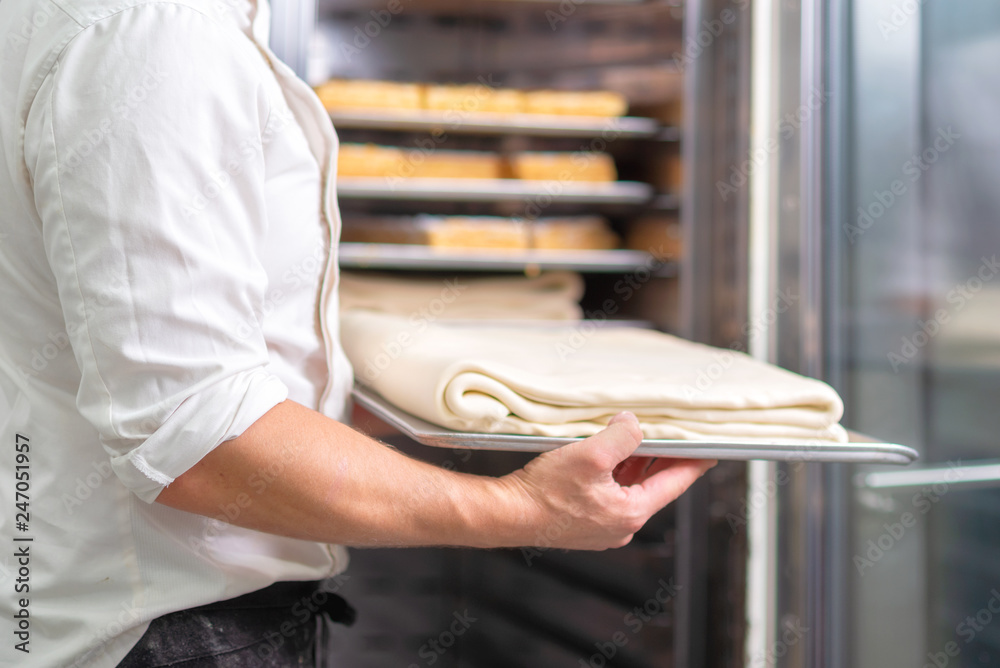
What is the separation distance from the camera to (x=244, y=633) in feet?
2.64

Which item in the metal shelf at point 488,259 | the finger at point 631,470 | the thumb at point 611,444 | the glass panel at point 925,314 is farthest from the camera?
the metal shelf at point 488,259

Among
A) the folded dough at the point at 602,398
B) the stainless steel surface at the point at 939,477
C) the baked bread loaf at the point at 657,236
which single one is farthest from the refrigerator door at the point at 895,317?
the folded dough at the point at 602,398

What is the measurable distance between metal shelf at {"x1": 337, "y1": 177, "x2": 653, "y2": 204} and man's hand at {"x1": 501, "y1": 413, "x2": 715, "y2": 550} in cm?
121

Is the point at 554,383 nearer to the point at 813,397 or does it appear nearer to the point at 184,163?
the point at 813,397

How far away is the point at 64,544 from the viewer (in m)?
0.73

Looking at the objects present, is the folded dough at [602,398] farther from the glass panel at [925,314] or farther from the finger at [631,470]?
the glass panel at [925,314]

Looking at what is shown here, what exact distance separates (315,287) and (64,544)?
0.34m

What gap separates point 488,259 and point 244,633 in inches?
47.7

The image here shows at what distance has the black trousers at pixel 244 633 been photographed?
75cm

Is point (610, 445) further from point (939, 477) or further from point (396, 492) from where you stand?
point (939, 477)

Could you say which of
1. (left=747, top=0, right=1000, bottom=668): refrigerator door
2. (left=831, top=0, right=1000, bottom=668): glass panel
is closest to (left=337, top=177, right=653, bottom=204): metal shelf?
(left=747, top=0, right=1000, bottom=668): refrigerator door

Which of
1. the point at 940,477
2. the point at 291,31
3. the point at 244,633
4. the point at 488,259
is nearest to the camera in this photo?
the point at 244,633

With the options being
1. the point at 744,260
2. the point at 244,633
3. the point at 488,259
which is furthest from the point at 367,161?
the point at 244,633

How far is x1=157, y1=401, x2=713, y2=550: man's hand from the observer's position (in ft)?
2.14
